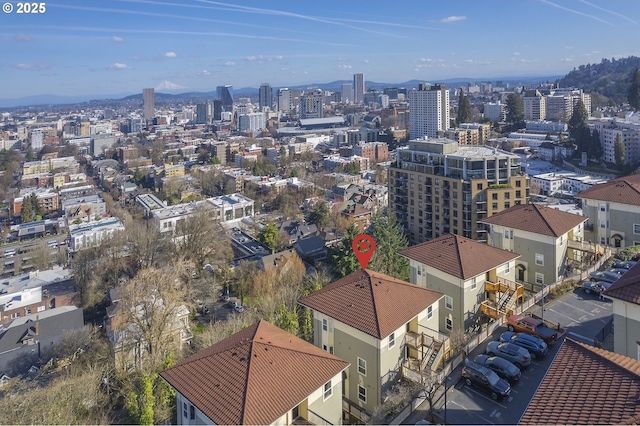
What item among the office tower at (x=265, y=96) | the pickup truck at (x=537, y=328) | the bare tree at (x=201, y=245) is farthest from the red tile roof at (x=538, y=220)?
the office tower at (x=265, y=96)

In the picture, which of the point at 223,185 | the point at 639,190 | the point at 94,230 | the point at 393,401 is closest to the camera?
the point at 393,401

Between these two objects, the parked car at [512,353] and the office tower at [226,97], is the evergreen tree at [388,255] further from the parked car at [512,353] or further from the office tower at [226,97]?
the office tower at [226,97]

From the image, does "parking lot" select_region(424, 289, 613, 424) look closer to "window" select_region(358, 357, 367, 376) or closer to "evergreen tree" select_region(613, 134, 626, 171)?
"window" select_region(358, 357, 367, 376)

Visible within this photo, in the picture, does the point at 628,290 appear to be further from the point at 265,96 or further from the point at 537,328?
the point at 265,96

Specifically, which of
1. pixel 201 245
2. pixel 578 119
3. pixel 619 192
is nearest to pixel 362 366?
pixel 619 192

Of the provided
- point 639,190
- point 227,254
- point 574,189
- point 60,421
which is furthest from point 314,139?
point 60,421

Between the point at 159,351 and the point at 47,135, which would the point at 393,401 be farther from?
the point at 47,135
